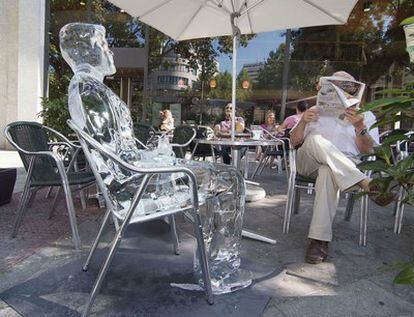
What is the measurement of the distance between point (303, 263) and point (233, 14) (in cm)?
217

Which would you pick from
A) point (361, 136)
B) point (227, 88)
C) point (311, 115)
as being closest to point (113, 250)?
point (311, 115)

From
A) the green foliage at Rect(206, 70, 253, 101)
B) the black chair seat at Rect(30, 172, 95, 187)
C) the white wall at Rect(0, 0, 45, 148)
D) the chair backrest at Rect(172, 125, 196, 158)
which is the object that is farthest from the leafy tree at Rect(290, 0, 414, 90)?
the black chair seat at Rect(30, 172, 95, 187)

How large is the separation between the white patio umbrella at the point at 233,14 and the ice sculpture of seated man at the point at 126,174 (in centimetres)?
122

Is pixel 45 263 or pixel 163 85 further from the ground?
pixel 163 85

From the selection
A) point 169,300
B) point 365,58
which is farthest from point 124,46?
point 169,300

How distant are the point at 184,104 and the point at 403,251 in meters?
7.06

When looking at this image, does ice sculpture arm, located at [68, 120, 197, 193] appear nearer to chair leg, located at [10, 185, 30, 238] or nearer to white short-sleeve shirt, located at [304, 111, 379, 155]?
chair leg, located at [10, 185, 30, 238]

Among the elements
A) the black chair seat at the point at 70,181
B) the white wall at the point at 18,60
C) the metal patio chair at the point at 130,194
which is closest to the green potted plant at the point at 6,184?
the black chair seat at the point at 70,181

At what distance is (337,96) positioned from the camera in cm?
245

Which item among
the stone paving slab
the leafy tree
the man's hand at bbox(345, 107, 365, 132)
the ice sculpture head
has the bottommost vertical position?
the stone paving slab

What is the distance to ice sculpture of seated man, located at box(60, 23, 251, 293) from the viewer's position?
189 cm

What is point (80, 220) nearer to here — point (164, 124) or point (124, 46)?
point (164, 124)

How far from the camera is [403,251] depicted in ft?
8.67

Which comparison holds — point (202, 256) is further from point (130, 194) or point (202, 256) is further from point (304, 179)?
point (304, 179)
